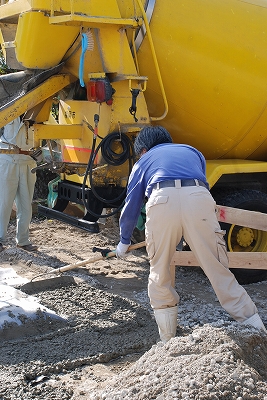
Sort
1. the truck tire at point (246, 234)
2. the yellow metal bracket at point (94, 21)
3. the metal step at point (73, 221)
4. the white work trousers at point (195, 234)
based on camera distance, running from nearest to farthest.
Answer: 1. the white work trousers at point (195, 234)
2. the yellow metal bracket at point (94, 21)
3. the metal step at point (73, 221)
4. the truck tire at point (246, 234)

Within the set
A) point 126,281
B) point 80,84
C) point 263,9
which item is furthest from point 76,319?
point 263,9

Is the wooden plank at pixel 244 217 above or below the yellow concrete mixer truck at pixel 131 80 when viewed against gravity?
below

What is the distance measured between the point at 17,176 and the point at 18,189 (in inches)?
7.8

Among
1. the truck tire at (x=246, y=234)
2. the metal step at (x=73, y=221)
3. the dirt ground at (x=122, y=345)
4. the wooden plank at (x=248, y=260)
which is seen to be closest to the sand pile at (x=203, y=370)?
the dirt ground at (x=122, y=345)

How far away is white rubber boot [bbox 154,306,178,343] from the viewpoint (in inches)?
156

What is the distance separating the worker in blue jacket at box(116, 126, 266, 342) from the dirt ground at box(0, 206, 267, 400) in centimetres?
21

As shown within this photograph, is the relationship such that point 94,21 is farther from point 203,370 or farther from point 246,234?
point 203,370

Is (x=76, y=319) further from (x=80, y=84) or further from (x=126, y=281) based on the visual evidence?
(x=80, y=84)

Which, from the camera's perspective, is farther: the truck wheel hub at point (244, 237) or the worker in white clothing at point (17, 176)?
the worker in white clothing at point (17, 176)

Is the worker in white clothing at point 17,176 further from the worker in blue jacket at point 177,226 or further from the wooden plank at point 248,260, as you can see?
the worker in blue jacket at point 177,226

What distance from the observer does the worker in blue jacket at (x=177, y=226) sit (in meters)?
3.79

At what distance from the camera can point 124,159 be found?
5.32 meters

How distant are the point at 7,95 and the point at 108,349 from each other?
2.79 m

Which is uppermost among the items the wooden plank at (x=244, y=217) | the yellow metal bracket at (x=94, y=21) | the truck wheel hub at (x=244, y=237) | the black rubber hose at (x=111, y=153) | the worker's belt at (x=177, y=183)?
the yellow metal bracket at (x=94, y=21)
